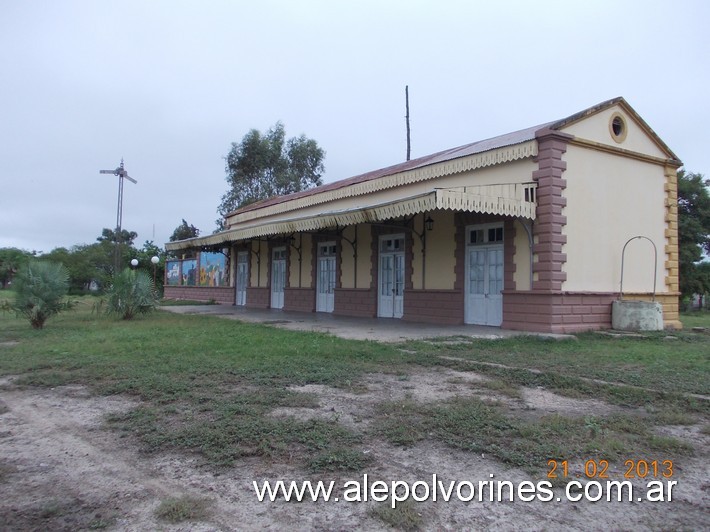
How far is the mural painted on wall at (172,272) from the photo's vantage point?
3294cm

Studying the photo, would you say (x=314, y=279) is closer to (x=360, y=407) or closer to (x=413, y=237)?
(x=413, y=237)

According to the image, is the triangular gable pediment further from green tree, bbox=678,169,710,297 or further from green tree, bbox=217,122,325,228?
green tree, bbox=217,122,325,228

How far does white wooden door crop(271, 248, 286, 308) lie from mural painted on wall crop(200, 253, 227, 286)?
5129 millimetres

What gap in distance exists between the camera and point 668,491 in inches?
131

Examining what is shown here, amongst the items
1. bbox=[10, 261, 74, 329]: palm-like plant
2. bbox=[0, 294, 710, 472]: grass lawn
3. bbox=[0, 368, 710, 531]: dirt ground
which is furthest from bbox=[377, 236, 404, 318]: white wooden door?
bbox=[0, 368, 710, 531]: dirt ground

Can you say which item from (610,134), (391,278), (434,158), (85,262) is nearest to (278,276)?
(391,278)

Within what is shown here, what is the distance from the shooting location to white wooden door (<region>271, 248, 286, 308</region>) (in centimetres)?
2250

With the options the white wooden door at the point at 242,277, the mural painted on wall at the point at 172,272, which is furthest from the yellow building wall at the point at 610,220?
the mural painted on wall at the point at 172,272

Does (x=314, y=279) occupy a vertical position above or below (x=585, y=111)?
below

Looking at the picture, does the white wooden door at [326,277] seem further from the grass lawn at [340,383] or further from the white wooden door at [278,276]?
the grass lawn at [340,383]

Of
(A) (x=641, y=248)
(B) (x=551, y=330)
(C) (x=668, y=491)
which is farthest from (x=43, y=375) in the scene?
(A) (x=641, y=248)

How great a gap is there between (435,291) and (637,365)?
727cm

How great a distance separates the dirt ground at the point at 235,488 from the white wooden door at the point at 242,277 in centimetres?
2064

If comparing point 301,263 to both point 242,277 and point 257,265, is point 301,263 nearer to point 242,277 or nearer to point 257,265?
point 257,265
